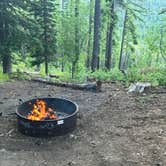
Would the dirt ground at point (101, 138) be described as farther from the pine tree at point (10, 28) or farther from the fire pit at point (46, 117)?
the pine tree at point (10, 28)

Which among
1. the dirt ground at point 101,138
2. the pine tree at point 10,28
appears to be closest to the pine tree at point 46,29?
the pine tree at point 10,28

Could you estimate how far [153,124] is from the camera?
745 cm

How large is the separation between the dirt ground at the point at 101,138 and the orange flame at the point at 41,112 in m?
0.52

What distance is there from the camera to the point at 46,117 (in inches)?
280

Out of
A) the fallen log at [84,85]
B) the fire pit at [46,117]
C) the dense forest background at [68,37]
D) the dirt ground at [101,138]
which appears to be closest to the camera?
the dirt ground at [101,138]

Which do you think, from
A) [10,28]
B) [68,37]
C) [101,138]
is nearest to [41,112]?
[101,138]

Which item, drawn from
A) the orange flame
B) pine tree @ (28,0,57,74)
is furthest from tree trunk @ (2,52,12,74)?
the orange flame

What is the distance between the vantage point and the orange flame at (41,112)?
7109 mm

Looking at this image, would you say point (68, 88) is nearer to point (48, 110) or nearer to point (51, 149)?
point (48, 110)

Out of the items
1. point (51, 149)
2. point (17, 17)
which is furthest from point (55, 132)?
point (17, 17)

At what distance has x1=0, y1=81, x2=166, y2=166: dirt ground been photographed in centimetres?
573

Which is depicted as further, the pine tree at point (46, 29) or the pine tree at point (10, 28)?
the pine tree at point (46, 29)

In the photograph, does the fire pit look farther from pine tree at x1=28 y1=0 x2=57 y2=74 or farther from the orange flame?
pine tree at x1=28 y1=0 x2=57 y2=74

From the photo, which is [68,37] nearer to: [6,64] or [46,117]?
[6,64]
